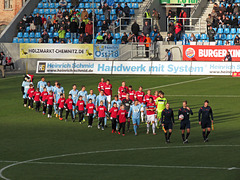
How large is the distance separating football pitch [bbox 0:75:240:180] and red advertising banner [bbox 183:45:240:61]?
1496 centimetres

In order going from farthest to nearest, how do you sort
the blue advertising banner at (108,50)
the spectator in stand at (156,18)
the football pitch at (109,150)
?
the spectator in stand at (156,18), the blue advertising banner at (108,50), the football pitch at (109,150)

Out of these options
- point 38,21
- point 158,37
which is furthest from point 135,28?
point 38,21

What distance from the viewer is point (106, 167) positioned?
899 inches

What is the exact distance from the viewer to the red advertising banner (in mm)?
54625

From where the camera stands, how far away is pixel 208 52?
2188 inches

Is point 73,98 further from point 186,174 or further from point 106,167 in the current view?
point 186,174

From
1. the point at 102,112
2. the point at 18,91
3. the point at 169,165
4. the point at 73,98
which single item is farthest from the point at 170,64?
the point at 169,165

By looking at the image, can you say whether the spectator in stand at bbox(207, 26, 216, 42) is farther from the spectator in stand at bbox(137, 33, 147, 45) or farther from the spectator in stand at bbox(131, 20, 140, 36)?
the spectator in stand at bbox(131, 20, 140, 36)

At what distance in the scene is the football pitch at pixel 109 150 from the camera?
21.8m

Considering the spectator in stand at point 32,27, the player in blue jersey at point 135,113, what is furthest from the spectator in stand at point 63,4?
the player in blue jersey at point 135,113

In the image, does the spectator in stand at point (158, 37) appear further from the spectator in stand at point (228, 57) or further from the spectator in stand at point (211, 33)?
the spectator in stand at point (228, 57)

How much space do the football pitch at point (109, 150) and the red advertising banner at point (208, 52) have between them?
14962 millimetres

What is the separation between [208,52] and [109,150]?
31154 millimetres

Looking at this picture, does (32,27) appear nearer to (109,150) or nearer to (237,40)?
(237,40)
